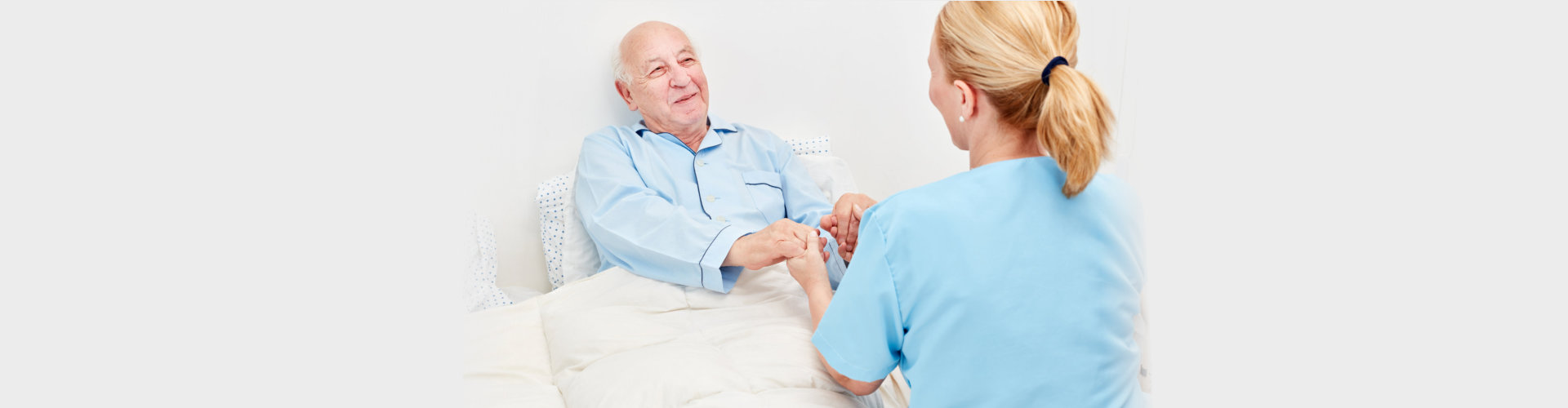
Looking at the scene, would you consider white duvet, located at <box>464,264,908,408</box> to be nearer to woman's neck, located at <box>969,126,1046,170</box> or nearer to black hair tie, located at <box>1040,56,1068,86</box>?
woman's neck, located at <box>969,126,1046,170</box>

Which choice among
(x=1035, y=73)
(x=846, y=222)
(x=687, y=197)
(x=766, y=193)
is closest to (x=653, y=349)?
(x=846, y=222)

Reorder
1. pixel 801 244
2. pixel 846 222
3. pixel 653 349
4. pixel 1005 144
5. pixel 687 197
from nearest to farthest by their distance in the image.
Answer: pixel 1005 144, pixel 653 349, pixel 801 244, pixel 846 222, pixel 687 197

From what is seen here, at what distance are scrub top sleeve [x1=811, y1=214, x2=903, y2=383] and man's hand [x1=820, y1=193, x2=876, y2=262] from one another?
0.56 metres

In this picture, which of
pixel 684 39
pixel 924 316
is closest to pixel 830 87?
pixel 684 39

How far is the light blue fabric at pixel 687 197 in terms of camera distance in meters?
1.74

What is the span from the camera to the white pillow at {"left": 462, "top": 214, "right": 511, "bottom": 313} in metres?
1.95

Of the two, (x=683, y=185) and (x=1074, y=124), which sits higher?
(x=1074, y=124)

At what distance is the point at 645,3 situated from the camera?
2.21 m

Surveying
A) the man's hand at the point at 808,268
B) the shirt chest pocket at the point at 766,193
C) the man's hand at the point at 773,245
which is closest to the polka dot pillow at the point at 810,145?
the shirt chest pocket at the point at 766,193

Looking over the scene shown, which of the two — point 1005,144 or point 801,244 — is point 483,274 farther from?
point 1005,144

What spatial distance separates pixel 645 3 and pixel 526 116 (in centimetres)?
41

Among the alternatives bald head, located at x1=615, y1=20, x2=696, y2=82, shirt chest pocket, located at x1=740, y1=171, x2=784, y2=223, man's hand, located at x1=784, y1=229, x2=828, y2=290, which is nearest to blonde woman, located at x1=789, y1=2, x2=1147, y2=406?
man's hand, located at x1=784, y1=229, x2=828, y2=290

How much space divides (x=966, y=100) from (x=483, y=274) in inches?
52.6

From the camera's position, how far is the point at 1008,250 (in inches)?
40.1
